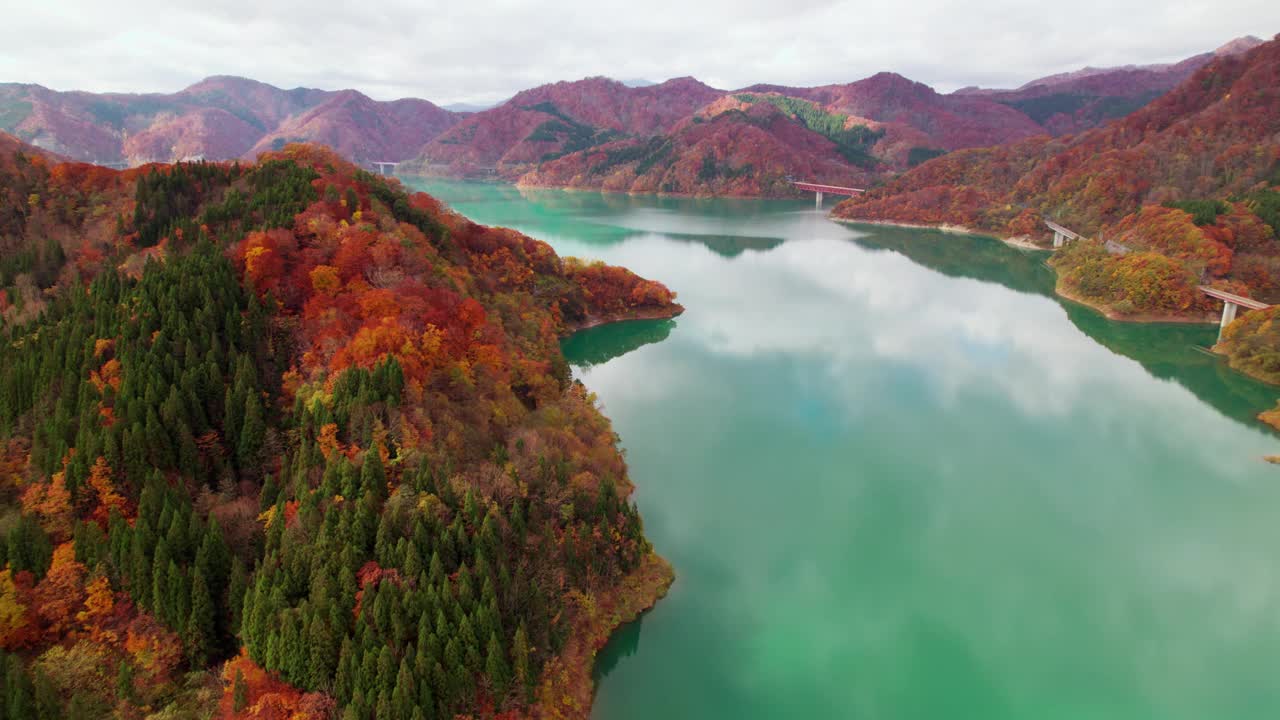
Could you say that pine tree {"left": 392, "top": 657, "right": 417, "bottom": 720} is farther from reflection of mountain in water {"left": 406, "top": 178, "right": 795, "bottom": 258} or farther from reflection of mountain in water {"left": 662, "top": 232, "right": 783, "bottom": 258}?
reflection of mountain in water {"left": 406, "top": 178, "right": 795, "bottom": 258}

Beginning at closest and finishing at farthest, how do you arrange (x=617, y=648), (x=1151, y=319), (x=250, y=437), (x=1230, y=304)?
(x=617, y=648), (x=250, y=437), (x=1230, y=304), (x=1151, y=319)

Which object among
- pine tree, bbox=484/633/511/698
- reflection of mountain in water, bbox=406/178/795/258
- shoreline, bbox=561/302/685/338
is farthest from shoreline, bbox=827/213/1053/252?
pine tree, bbox=484/633/511/698

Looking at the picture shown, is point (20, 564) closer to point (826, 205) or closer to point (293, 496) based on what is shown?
point (293, 496)

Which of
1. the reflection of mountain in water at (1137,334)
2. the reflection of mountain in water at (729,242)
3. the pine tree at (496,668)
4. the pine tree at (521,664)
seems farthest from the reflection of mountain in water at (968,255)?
the pine tree at (496,668)

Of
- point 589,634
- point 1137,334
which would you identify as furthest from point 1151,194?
point 589,634

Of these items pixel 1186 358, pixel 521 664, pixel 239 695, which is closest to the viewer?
pixel 239 695

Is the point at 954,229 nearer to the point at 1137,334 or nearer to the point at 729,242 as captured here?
the point at 729,242
